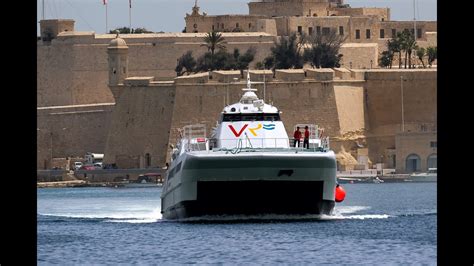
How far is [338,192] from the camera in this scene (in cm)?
3541

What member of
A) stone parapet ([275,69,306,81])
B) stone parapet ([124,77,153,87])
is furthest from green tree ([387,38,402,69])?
stone parapet ([124,77,153,87])

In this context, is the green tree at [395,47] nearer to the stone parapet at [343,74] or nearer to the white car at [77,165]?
the stone parapet at [343,74]

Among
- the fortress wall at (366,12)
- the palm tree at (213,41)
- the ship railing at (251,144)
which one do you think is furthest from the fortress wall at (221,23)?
the ship railing at (251,144)

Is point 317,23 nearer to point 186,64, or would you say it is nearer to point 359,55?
point 359,55

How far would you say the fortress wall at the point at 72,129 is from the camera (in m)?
92.1

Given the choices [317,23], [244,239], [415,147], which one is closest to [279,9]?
[317,23]

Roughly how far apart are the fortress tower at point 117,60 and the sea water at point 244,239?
49.1 m

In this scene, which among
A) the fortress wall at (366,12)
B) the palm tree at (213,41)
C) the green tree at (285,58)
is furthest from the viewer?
the fortress wall at (366,12)

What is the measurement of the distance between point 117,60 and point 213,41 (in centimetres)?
619

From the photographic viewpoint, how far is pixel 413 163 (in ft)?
277
